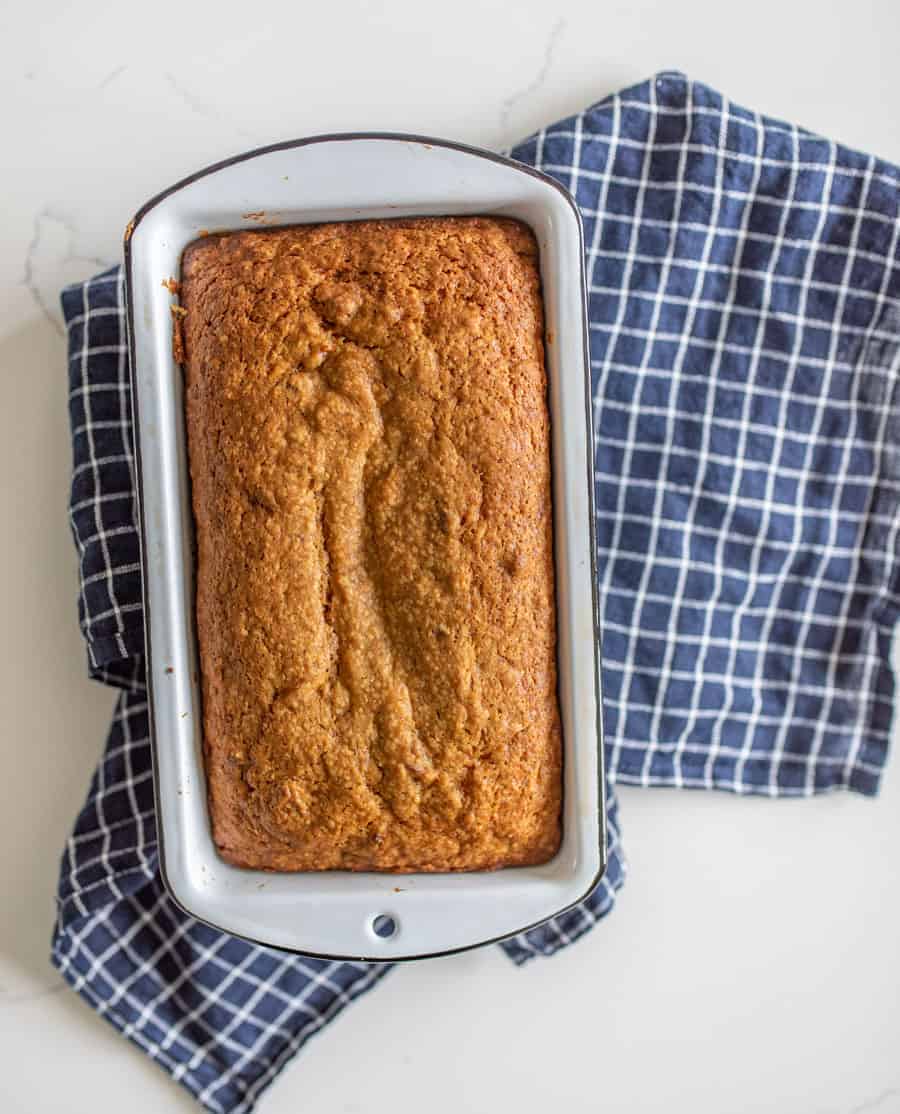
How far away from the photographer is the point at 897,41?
170 centimetres

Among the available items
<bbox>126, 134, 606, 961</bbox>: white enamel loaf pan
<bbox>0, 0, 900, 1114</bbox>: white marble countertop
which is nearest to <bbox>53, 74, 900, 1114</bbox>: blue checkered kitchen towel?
<bbox>0, 0, 900, 1114</bbox>: white marble countertop

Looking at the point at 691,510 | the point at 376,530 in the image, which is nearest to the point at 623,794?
the point at 691,510

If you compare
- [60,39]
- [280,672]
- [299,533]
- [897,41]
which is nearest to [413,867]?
[280,672]

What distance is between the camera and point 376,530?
1.32 meters

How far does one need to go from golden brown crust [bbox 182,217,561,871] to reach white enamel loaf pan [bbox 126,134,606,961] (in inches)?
1.2

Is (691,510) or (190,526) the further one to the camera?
(691,510)

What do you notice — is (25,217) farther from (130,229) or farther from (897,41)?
(897,41)

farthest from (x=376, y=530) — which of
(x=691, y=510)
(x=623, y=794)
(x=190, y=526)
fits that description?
(x=623, y=794)

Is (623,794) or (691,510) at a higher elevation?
(691,510)

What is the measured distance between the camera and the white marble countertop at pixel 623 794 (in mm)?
1672

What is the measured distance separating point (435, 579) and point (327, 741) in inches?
9.5

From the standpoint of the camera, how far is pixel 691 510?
1.66 meters

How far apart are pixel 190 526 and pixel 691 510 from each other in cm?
76

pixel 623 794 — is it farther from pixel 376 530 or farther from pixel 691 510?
pixel 376 530
